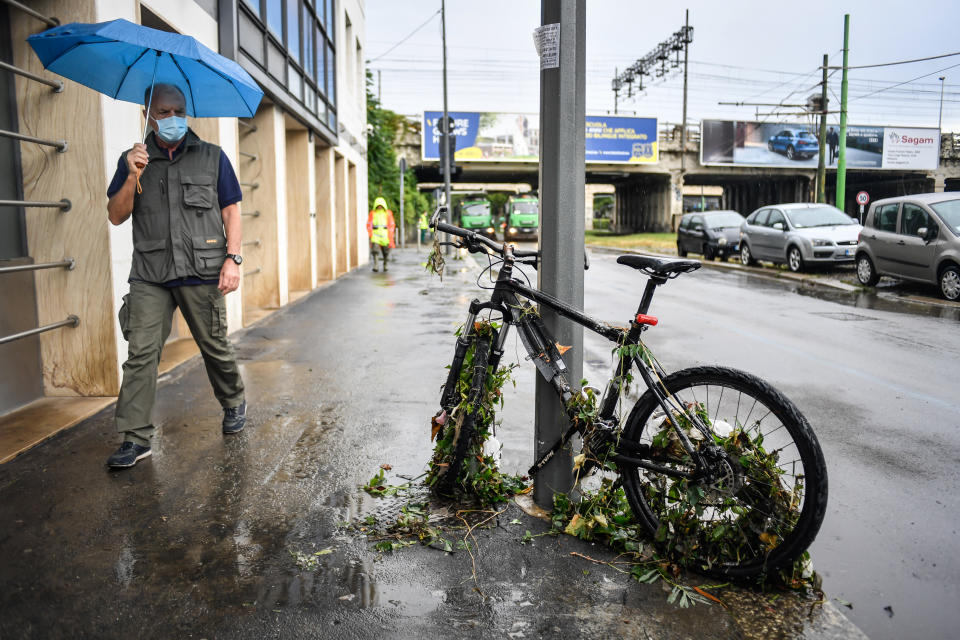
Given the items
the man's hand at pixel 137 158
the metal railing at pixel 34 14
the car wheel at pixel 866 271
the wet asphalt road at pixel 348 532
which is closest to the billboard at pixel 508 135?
the car wheel at pixel 866 271

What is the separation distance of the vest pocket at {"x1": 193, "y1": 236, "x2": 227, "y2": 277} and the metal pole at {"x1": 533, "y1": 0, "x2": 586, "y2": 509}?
2.08m

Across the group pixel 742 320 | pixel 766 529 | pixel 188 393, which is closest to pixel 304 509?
pixel 766 529

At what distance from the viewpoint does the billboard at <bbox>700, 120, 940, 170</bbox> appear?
157 ft

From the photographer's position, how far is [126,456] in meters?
4.43

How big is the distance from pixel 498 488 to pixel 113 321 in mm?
3672

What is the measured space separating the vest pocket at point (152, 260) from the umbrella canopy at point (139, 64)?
90cm

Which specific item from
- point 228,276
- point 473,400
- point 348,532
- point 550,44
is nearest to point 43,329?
point 228,276

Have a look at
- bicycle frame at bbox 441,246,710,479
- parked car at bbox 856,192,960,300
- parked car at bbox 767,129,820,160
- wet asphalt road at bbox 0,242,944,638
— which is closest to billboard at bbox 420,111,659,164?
parked car at bbox 767,129,820,160

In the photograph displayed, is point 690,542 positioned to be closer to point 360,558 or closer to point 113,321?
point 360,558

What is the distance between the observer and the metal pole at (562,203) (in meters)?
3.64

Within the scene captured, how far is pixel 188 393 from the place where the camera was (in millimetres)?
6363

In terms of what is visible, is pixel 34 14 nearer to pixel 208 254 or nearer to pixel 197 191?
pixel 197 191

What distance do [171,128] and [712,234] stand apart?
21554 mm

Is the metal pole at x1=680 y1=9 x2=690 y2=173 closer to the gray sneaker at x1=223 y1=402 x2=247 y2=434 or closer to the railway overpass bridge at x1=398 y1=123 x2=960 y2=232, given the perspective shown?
the railway overpass bridge at x1=398 y1=123 x2=960 y2=232
